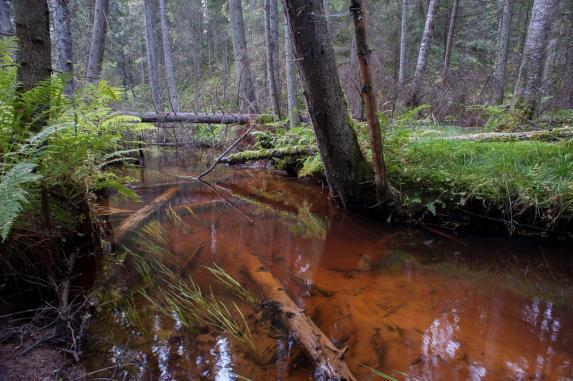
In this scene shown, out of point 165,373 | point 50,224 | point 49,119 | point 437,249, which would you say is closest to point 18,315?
point 50,224

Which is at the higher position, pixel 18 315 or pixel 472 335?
pixel 18 315

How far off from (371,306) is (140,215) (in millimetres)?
3514

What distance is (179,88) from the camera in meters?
27.4

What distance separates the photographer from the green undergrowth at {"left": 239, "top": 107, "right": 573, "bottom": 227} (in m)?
3.70

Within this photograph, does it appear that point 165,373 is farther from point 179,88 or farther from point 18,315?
point 179,88

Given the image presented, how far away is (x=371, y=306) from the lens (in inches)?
108

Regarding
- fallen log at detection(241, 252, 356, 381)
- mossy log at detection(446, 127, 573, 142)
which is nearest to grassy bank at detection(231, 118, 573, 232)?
mossy log at detection(446, 127, 573, 142)

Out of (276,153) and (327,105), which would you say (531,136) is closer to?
(327,105)

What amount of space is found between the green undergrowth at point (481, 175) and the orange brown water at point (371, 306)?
0.46m

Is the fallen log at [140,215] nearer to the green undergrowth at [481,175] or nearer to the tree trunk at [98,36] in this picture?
the green undergrowth at [481,175]

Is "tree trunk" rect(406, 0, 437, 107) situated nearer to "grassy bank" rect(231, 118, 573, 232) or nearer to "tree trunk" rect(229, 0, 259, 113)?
"tree trunk" rect(229, 0, 259, 113)

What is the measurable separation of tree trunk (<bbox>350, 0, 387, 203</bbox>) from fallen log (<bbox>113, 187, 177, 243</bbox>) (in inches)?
128

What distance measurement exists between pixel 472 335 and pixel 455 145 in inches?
136

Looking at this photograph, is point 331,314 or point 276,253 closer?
point 331,314
